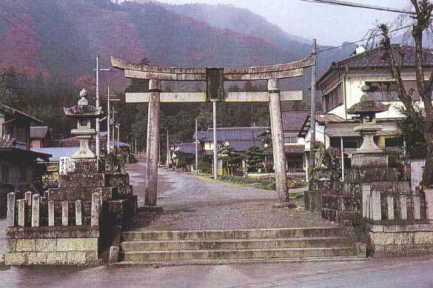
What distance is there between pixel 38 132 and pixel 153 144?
43793 mm

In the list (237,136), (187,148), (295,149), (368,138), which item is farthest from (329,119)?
(187,148)

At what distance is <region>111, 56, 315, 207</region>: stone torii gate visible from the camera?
15.2 metres

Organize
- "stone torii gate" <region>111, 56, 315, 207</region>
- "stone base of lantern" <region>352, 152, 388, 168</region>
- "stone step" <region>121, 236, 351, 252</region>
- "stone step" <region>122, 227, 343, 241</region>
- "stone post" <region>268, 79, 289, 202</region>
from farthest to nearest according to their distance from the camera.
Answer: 1. "stone post" <region>268, 79, 289, 202</region>
2. "stone torii gate" <region>111, 56, 315, 207</region>
3. "stone base of lantern" <region>352, 152, 388, 168</region>
4. "stone step" <region>122, 227, 343, 241</region>
5. "stone step" <region>121, 236, 351, 252</region>

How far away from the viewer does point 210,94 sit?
→ 51.6 ft

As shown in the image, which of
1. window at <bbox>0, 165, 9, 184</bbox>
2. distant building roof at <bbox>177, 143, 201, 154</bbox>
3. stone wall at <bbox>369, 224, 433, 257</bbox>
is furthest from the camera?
distant building roof at <bbox>177, 143, 201, 154</bbox>

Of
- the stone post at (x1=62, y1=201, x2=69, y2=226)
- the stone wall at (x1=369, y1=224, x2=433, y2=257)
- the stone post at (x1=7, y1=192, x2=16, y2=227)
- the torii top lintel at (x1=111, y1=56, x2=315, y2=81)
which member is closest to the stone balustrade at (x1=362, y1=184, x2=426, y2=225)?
the stone wall at (x1=369, y1=224, x2=433, y2=257)

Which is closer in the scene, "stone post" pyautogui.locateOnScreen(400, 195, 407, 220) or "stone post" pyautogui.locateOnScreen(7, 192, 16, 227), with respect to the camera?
"stone post" pyautogui.locateOnScreen(7, 192, 16, 227)

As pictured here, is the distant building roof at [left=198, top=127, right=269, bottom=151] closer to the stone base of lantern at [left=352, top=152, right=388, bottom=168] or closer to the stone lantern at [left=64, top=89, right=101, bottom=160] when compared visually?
the stone base of lantern at [left=352, top=152, right=388, bottom=168]

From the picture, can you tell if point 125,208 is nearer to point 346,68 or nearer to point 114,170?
point 114,170

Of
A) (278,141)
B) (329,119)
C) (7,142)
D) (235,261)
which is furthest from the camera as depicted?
(329,119)

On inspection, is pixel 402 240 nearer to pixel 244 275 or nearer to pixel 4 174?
pixel 244 275

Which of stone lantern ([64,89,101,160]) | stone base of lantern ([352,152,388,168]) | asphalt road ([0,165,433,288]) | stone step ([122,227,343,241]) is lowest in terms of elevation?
asphalt road ([0,165,433,288])

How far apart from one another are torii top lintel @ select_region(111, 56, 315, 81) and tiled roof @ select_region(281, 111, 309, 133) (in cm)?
3587

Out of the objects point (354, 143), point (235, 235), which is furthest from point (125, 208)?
point (354, 143)
